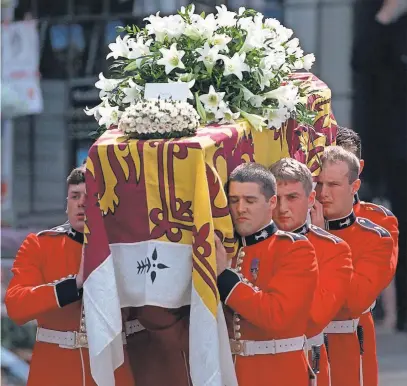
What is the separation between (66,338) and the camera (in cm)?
602

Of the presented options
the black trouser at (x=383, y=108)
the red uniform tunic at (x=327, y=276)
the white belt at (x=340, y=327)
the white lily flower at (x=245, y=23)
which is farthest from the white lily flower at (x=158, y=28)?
the black trouser at (x=383, y=108)

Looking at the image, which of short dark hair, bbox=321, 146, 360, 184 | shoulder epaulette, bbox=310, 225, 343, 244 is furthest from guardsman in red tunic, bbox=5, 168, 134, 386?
short dark hair, bbox=321, 146, 360, 184

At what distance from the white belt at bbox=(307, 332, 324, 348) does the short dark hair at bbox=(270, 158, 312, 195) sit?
0.69 m

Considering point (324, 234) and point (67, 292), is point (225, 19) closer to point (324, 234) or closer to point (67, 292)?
point (324, 234)

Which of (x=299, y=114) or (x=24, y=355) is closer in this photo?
(x=299, y=114)

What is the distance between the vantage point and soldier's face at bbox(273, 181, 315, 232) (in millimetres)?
5918

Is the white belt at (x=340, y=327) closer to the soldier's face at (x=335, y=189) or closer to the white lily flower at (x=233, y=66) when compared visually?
the soldier's face at (x=335, y=189)

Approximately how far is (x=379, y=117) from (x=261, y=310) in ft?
28.9

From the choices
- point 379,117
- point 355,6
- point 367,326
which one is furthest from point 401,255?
point 367,326

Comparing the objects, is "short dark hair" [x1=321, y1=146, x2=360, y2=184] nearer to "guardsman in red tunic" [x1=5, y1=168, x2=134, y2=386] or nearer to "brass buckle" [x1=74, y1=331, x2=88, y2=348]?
"guardsman in red tunic" [x1=5, y1=168, x2=134, y2=386]

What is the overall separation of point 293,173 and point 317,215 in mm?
696

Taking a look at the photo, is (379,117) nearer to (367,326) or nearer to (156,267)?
(367,326)

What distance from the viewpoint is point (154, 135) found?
5590 millimetres

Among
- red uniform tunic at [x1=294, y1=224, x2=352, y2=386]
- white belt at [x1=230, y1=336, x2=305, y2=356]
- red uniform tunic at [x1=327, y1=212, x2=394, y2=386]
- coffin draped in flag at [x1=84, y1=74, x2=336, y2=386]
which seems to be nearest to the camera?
coffin draped in flag at [x1=84, y1=74, x2=336, y2=386]
